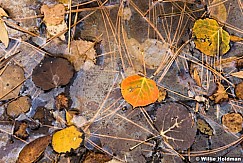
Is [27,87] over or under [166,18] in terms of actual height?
under

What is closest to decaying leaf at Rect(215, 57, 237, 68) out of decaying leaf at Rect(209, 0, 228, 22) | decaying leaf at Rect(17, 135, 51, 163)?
decaying leaf at Rect(209, 0, 228, 22)

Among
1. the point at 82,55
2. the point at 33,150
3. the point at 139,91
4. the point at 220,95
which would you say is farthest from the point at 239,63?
the point at 33,150

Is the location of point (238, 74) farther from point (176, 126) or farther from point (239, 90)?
point (176, 126)

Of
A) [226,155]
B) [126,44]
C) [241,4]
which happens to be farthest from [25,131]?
[241,4]

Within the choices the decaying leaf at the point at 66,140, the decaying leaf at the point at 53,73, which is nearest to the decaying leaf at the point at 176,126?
the decaying leaf at the point at 66,140

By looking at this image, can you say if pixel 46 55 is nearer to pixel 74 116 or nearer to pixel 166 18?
pixel 74 116

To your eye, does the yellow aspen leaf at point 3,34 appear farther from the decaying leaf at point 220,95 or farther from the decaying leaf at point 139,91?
the decaying leaf at point 220,95
